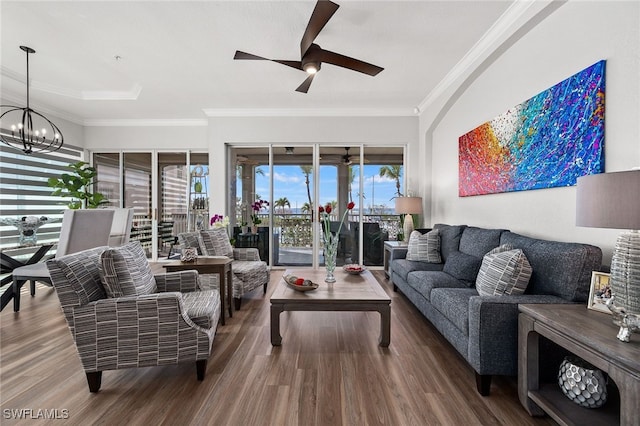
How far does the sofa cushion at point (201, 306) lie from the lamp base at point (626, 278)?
219cm

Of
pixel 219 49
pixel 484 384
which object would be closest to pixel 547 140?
pixel 484 384

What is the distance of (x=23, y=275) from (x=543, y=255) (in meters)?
4.84

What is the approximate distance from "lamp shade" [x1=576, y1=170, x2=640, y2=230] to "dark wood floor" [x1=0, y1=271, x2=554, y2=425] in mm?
1136

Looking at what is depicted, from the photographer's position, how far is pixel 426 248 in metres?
3.61

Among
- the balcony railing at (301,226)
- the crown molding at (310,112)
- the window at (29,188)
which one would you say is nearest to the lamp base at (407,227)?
the balcony railing at (301,226)

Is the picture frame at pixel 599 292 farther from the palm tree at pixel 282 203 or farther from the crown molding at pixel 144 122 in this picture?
the crown molding at pixel 144 122

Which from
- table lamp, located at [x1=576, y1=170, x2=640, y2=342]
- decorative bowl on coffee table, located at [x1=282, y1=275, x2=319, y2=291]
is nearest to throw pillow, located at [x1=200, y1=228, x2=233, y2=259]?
decorative bowl on coffee table, located at [x1=282, y1=275, x2=319, y2=291]

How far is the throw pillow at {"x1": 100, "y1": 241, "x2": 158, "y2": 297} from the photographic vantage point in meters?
1.83

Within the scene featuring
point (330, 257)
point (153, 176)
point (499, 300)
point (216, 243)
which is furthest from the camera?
point (153, 176)

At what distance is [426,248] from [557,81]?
207cm

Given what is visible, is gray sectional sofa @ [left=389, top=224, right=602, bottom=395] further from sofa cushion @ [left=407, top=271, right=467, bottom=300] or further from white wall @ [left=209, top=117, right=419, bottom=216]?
white wall @ [left=209, top=117, right=419, bottom=216]

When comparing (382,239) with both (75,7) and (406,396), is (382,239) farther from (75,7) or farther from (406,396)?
(75,7)

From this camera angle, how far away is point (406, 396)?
1.75 meters

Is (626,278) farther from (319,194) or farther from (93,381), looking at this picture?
(319,194)
